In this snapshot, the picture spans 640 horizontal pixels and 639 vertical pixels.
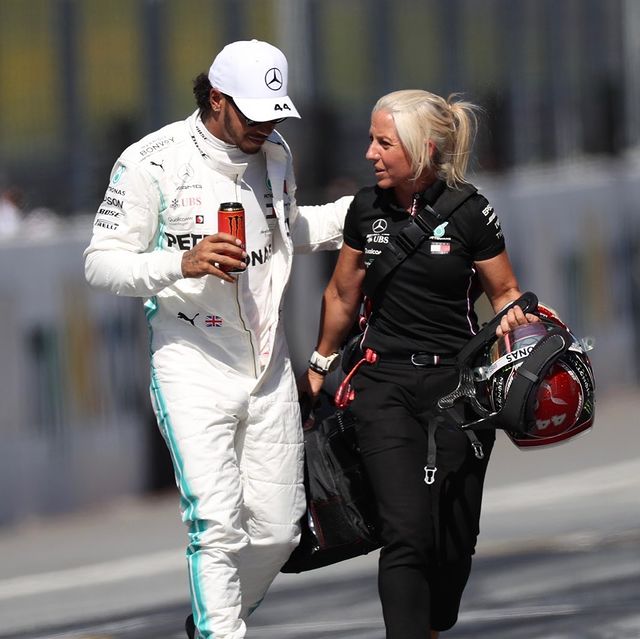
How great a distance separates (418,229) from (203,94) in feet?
2.70

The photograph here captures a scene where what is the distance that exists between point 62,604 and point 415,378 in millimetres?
3103

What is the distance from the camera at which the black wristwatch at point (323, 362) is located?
6.32 meters

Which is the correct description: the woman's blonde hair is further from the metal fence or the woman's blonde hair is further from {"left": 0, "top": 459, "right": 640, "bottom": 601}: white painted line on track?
{"left": 0, "top": 459, "right": 640, "bottom": 601}: white painted line on track

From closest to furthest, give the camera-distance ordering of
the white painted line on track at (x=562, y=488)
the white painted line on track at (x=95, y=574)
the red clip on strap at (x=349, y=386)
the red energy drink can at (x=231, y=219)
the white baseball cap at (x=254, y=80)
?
the red energy drink can at (x=231, y=219)
the white baseball cap at (x=254, y=80)
the red clip on strap at (x=349, y=386)
the white painted line on track at (x=95, y=574)
the white painted line on track at (x=562, y=488)

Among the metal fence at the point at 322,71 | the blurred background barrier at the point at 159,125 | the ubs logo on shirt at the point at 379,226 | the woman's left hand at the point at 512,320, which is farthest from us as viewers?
the metal fence at the point at 322,71

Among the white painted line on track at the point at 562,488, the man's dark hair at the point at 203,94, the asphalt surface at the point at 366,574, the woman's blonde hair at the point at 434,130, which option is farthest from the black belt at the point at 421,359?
the white painted line on track at the point at 562,488

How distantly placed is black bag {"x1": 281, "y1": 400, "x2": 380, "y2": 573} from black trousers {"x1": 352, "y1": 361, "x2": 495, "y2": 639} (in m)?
0.15

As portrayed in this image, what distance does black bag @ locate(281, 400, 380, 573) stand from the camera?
6094 millimetres

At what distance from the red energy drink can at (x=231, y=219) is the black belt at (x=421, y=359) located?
713mm

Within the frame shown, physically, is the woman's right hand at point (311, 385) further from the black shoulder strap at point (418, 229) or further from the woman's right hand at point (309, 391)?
the black shoulder strap at point (418, 229)

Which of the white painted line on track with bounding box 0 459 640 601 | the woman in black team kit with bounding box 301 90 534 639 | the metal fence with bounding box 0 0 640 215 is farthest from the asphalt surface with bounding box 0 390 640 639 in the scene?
the metal fence with bounding box 0 0 640 215

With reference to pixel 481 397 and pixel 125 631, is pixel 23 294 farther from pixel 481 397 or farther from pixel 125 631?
pixel 481 397

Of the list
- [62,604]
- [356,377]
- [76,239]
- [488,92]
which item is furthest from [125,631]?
[76,239]

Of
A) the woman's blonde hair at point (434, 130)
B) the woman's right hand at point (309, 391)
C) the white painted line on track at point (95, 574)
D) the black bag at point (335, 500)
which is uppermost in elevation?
the woman's blonde hair at point (434, 130)
